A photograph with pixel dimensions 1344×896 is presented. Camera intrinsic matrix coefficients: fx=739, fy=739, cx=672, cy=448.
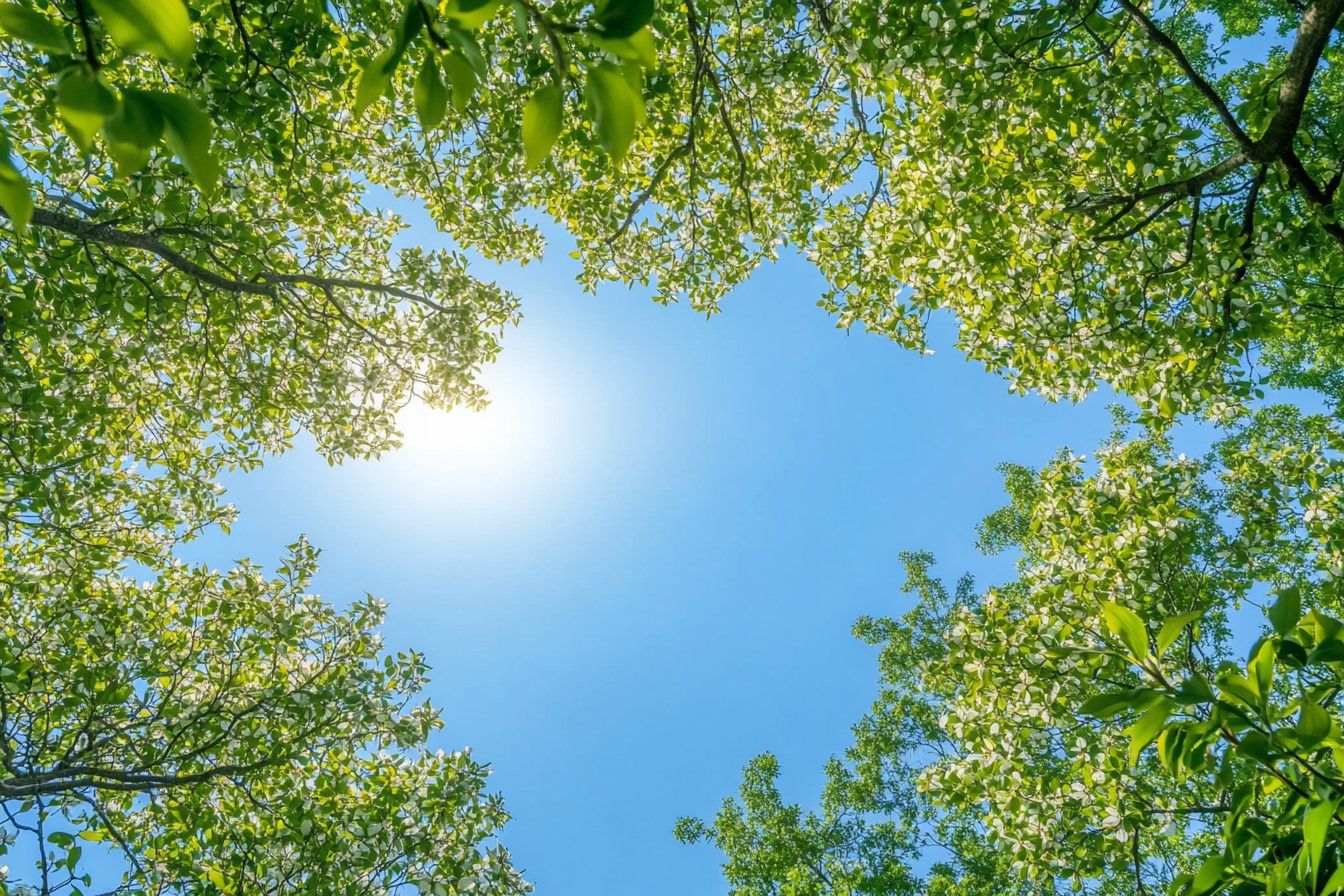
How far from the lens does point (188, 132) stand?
74 cm

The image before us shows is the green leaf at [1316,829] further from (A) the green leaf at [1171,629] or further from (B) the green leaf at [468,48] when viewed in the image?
(B) the green leaf at [468,48]

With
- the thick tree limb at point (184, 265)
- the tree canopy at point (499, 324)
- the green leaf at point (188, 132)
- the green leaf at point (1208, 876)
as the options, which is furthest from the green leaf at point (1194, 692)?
the thick tree limb at point (184, 265)

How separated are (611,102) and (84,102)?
52 cm

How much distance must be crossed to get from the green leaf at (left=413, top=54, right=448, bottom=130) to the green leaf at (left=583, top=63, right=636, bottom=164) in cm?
22

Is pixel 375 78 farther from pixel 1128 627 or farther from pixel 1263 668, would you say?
pixel 1263 668

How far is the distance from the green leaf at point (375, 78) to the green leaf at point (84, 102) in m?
0.24

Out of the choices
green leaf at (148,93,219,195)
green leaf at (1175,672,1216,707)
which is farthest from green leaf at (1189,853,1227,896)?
green leaf at (148,93,219,195)

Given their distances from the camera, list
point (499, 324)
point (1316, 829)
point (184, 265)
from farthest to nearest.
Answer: point (499, 324) → point (184, 265) → point (1316, 829)

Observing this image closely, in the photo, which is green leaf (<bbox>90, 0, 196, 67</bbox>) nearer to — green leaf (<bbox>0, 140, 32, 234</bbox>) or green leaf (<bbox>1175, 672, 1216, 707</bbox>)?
green leaf (<bbox>0, 140, 32, 234</bbox>)

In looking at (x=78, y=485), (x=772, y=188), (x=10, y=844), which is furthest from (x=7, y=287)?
(x=772, y=188)

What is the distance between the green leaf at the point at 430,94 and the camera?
0.93 m

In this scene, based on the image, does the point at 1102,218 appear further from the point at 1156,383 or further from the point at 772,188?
the point at 772,188

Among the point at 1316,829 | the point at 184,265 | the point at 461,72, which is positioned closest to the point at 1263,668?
the point at 1316,829

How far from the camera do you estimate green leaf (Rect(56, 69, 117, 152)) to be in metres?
0.72
